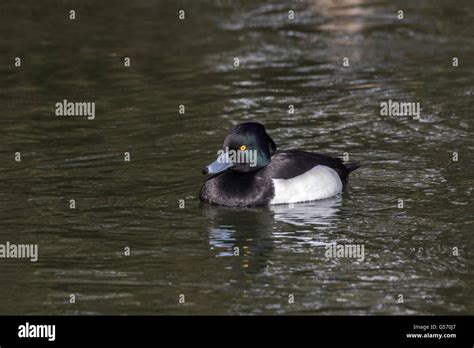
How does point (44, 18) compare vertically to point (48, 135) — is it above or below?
above

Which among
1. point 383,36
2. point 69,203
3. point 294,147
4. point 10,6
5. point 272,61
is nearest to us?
point 69,203

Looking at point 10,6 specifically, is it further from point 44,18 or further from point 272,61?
point 272,61

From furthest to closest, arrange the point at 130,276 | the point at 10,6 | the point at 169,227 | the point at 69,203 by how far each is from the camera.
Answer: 1. the point at 10,6
2. the point at 69,203
3. the point at 169,227
4. the point at 130,276

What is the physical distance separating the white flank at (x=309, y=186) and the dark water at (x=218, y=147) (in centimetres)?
16

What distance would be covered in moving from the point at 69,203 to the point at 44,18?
10.2 meters

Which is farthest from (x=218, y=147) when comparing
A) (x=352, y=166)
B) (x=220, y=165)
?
(x=220, y=165)

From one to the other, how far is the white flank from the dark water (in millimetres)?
157

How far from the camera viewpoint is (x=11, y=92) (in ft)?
61.5

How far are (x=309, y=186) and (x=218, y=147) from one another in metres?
2.47

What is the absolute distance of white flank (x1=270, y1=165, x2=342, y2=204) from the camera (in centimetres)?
1370

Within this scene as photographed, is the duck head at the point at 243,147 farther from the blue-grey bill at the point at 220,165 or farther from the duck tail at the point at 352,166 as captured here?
the duck tail at the point at 352,166

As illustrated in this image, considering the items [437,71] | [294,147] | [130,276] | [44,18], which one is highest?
[44,18]

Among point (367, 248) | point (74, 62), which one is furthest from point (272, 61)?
point (367, 248)

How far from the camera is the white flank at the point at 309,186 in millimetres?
13695
